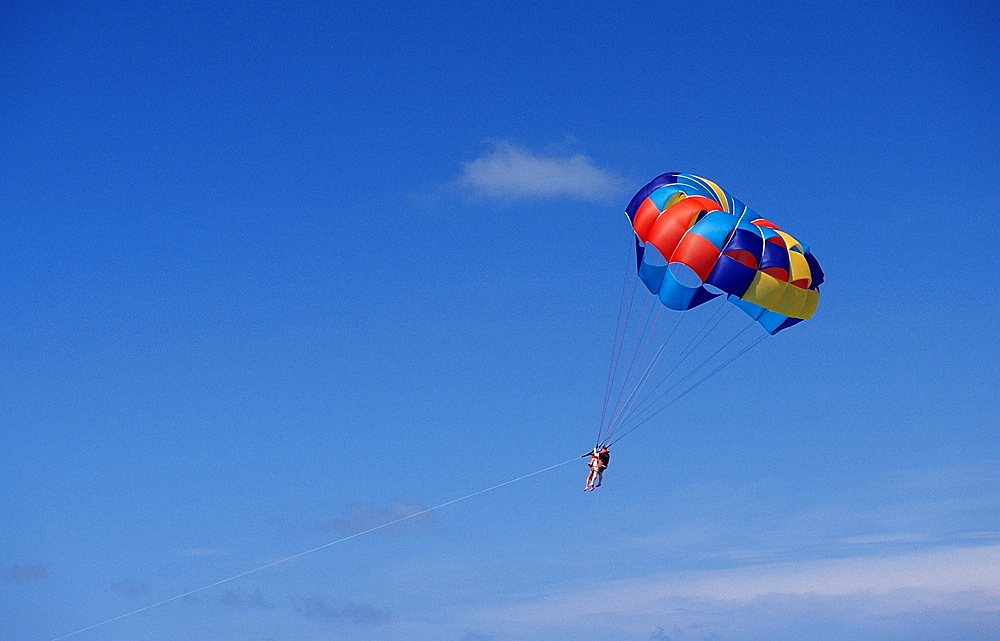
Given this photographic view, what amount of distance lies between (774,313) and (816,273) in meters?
1.52

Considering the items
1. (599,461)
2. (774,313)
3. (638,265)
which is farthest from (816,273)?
(599,461)

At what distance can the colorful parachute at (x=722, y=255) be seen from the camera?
123 ft

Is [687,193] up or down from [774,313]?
Result: up

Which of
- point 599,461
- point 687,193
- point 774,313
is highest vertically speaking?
point 687,193

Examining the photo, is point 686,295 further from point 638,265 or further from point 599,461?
point 599,461

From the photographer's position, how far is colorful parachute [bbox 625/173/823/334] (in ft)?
123

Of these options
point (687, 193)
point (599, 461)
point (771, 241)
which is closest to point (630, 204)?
point (687, 193)

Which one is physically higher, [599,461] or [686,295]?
[686,295]

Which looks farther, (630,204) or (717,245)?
(630,204)

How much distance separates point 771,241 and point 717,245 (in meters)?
1.46

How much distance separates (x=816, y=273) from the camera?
38.8 m

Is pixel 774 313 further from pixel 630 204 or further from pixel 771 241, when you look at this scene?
pixel 630 204

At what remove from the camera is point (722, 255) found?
3747 centimetres

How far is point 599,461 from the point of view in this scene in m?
37.6
